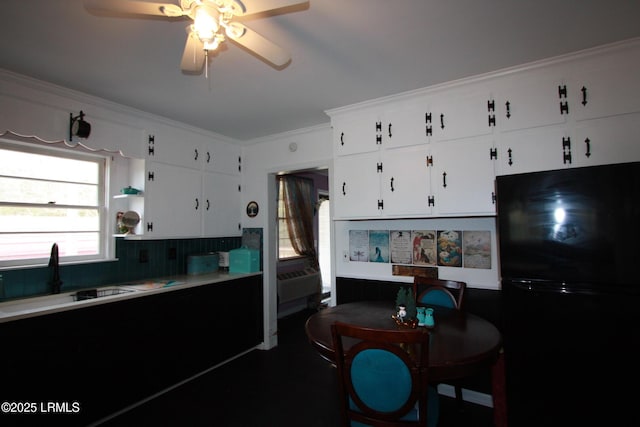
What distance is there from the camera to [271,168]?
403 centimetres

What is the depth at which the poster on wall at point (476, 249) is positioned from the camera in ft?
8.94

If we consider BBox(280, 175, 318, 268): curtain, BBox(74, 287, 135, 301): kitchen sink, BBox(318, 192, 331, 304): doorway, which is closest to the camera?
BBox(74, 287, 135, 301): kitchen sink

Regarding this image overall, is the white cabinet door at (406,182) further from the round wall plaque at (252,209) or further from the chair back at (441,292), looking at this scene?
the round wall plaque at (252,209)

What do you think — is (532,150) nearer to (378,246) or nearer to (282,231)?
(378,246)

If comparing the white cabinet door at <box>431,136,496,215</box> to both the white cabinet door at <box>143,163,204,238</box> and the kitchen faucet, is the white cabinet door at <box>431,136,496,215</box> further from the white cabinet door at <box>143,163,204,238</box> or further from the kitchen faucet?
the kitchen faucet

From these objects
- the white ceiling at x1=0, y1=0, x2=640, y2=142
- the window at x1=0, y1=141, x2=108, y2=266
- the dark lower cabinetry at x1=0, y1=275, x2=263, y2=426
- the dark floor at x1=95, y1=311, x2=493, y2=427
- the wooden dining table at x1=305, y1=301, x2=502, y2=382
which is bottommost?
the dark floor at x1=95, y1=311, x2=493, y2=427

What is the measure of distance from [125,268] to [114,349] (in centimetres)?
94

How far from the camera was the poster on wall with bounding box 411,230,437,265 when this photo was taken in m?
2.98

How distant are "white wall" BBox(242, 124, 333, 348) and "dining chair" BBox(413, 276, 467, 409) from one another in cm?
168

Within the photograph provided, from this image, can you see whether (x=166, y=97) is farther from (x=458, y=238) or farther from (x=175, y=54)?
(x=458, y=238)

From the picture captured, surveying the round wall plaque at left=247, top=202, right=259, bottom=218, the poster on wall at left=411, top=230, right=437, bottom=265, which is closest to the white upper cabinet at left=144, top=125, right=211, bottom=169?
the round wall plaque at left=247, top=202, right=259, bottom=218

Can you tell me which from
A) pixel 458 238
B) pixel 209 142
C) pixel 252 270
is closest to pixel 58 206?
pixel 209 142

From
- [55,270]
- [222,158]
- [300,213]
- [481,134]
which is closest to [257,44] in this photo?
[481,134]

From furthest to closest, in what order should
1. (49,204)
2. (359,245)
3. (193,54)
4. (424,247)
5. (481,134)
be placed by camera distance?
(359,245)
(424,247)
(49,204)
(481,134)
(193,54)
